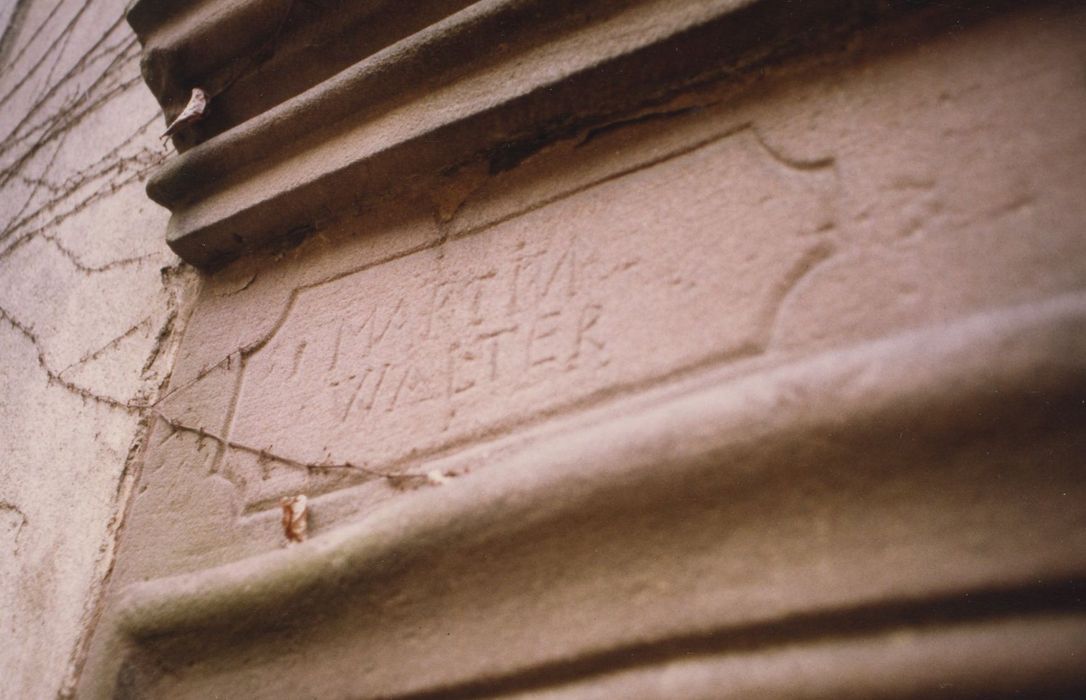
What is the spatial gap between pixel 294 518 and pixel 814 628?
0.62 metres

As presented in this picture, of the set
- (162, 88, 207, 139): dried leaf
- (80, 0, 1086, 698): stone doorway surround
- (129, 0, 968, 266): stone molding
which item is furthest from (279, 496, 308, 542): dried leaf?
(162, 88, 207, 139): dried leaf

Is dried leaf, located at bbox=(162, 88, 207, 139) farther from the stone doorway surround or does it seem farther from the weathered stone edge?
the weathered stone edge

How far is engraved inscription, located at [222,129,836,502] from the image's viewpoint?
0.73 meters

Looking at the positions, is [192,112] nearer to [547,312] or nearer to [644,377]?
[547,312]

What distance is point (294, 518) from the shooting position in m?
0.84

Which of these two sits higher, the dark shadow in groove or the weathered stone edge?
the weathered stone edge

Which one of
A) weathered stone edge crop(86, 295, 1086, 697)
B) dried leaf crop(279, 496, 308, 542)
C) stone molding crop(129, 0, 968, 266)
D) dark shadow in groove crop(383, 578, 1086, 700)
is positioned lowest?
dark shadow in groove crop(383, 578, 1086, 700)

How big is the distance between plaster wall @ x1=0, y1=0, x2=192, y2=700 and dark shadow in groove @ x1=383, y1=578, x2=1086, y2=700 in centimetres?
75

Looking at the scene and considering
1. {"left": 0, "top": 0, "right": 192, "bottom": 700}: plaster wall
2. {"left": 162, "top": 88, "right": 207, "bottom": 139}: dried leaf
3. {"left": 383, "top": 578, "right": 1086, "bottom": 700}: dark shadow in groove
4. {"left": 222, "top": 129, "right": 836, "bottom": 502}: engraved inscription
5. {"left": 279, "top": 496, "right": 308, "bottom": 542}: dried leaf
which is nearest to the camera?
{"left": 383, "top": 578, "right": 1086, "bottom": 700}: dark shadow in groove

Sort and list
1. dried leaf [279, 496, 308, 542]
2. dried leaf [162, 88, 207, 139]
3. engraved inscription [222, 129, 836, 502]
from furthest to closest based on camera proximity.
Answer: dried leaf [162, 88, 207, 139], dried leaf [279, 496, 308, 542], engraved inscription [222, 129, 836, 502]

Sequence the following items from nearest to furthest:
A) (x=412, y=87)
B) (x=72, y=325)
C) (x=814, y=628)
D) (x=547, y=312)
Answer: (x=814, y=628), (x=547, y=312), (x=412, y=87), (x=72, y=325)

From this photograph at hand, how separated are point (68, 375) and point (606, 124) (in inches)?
46.1

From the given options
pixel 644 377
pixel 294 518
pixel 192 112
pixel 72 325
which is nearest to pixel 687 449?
pixel 644 377

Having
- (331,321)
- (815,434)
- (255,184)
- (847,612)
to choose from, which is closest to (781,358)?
(815,434)
